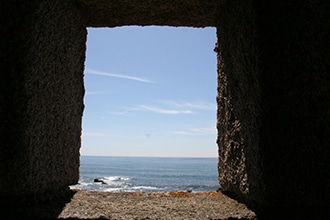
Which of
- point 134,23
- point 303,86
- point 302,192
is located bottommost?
point 302,192

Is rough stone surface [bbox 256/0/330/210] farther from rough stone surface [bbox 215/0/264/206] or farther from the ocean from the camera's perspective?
the ocean

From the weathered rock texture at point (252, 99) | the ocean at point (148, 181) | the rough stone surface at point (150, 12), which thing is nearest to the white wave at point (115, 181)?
the ocean at point (148, 181)

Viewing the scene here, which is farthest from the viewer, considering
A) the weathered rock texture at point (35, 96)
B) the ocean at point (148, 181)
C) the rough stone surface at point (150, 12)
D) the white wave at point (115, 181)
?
the white wave at point (115, 181)

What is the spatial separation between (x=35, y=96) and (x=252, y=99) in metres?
1.47

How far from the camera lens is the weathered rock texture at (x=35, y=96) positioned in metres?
1.92

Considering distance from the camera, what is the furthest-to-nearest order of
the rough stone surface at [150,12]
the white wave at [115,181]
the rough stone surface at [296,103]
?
the white wave at [115,181], the rough stone surface at [150,12], the rough stone surface at [296,103]

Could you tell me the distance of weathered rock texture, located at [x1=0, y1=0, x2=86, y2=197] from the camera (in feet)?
6.31

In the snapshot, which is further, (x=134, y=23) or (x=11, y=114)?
(x=134, y=23)

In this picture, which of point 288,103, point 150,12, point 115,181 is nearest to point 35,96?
point 150,12

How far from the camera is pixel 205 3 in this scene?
2619 mm

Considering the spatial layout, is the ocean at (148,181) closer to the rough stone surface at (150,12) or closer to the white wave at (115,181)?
the white wave at (115,181)

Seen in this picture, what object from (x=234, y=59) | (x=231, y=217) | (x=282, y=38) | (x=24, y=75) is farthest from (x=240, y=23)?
(x=24, y=75)

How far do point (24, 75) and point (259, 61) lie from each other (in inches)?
59.6

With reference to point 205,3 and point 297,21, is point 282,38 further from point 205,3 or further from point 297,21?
point 205,3
